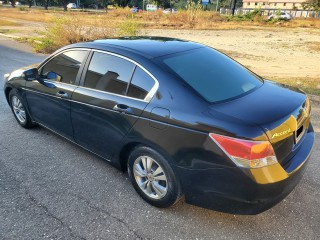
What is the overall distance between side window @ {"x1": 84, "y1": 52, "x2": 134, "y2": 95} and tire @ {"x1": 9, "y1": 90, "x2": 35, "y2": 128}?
→ 1798 millimetres

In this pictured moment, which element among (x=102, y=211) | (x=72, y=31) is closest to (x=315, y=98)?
(x=102, y=211)

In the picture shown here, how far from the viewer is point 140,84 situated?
9.32ft

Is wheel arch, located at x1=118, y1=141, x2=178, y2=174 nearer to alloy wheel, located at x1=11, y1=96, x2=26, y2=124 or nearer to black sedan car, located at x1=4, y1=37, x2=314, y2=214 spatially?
black sedan car, located at x1=4, y1=37, x2=314, y2=214

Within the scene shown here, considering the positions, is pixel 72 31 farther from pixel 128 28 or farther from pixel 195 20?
pixel 195 20

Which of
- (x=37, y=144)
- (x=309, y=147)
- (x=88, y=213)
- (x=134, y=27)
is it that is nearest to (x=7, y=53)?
(x=134, y=27)

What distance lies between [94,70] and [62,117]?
87cm

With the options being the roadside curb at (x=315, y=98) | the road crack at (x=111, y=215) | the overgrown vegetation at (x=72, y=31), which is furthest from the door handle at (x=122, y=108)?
→ the overgrown vegetation at (x=72, y=31)

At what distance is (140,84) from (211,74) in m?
0.76

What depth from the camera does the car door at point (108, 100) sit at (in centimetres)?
283

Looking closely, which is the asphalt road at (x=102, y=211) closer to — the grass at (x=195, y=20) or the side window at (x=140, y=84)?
the side window at (x=140, y=84)

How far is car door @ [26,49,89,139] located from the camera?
354 cm

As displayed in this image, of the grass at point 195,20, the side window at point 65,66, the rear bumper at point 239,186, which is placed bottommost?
the grass at point 195,20

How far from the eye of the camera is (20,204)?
9.64 ft

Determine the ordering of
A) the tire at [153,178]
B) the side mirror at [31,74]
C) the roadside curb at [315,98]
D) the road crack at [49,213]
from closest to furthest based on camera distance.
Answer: the road crack at [49,213] < the tire at [153,178] < the side mirror at [31,74] < the roadside curb at [315,98]
